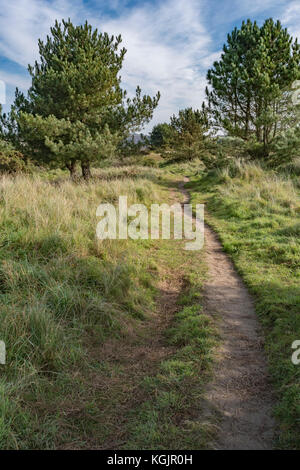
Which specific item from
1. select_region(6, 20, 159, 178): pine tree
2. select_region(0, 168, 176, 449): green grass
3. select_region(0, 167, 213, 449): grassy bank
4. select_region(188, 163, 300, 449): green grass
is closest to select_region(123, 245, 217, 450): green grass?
select_region(0, 167, 213, 449): grassy bank

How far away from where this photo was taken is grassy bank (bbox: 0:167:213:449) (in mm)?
2596

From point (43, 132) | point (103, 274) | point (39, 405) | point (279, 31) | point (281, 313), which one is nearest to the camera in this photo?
point (39, 405)

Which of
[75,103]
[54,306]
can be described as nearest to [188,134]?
[75,103]

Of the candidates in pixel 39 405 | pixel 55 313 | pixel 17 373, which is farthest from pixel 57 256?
pixel 39 405

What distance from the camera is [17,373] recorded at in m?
3.01

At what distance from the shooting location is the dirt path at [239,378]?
98.3 inches

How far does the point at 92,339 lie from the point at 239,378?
5.94 feet

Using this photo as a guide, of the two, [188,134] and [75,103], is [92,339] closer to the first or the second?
[75,103]

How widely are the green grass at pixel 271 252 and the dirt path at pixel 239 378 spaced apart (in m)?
0.13

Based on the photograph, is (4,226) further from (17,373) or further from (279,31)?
(279,31)

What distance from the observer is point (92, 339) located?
151 inches

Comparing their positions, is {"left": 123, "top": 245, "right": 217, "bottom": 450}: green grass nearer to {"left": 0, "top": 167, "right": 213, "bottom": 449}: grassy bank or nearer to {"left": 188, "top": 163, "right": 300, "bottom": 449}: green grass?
{"left": 0, "top": 167, "right": 213, "bottom": 449}: grassy bank
